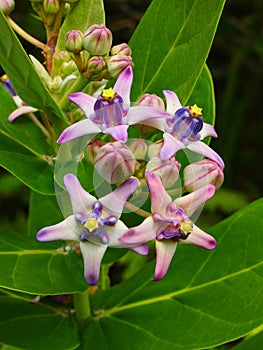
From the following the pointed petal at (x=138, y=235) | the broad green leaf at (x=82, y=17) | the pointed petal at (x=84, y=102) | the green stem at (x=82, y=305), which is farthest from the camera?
the green stem at (x=82, y=305)

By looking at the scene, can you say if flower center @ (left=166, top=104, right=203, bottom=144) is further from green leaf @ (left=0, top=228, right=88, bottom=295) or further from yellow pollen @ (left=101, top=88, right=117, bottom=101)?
green leaf @ (left=0, top=228, right=88, bottom=295)

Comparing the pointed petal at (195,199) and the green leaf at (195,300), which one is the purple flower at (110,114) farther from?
the green leaf at (195,300)

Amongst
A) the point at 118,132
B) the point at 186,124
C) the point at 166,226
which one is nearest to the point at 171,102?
the point at 186,124

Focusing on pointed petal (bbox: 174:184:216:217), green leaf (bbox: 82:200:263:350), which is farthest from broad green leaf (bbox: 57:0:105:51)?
green leaf (bbox: 82:200:263:350)

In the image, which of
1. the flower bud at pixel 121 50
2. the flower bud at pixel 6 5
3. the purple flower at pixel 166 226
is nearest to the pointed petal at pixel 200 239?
the purple flower at pixel 166 226

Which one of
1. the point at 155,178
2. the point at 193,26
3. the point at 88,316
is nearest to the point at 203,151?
the point at 155,178

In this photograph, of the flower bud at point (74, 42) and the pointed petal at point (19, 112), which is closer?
the flower bud at point (74, 42)
